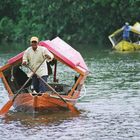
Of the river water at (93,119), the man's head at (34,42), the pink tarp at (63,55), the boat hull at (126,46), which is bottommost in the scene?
the river water at (93,119)

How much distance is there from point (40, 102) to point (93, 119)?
1399 millimetres

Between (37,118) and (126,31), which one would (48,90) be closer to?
(37,118)

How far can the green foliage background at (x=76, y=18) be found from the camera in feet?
164

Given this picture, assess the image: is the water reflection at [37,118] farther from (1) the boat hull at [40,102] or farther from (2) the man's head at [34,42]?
(2) the man's head at [34,42]

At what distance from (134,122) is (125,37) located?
27672 millimetres

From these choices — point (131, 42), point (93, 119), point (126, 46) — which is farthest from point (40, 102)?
point (131, 42)

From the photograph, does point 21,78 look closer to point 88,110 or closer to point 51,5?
point 88,110

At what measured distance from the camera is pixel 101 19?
52.0 m

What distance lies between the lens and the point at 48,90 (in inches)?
704

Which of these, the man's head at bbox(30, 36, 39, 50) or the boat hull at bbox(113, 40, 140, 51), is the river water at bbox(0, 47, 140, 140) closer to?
the man's head at bbox(30, 36, 39, 50)

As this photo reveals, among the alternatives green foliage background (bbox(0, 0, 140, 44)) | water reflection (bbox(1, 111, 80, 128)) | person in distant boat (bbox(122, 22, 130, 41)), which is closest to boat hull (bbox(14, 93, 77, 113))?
water reflection (bbox(1, 111, 80, 128))

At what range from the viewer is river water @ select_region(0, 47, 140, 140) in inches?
564

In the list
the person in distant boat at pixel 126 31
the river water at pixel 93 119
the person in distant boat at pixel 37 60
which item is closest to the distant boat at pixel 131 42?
the person in distant boat at pixel 126 31

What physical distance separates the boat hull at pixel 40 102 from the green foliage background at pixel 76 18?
104 feet
